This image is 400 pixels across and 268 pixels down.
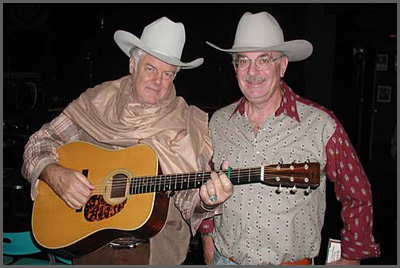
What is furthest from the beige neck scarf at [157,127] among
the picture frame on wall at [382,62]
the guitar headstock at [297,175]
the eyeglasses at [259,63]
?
the picture frame on wall at [382,62]

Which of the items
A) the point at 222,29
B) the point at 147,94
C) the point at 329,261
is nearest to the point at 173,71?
the point at 147,94

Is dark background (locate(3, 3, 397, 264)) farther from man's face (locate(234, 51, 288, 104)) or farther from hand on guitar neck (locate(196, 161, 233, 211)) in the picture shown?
hand on guitar neck (locate(196, 161, 233, 211))

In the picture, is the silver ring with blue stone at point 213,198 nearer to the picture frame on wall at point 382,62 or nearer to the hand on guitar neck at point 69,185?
the hand on guitar neck at point 69,185

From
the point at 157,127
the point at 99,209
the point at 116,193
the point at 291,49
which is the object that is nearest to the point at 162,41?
the point at 157,127

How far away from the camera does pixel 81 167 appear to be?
93.6 inches

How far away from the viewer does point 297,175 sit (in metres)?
1.89

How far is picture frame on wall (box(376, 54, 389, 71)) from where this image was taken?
9320 millimetres

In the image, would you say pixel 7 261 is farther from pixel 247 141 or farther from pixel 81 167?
pixel 247 141

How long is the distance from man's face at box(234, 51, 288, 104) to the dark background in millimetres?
3972

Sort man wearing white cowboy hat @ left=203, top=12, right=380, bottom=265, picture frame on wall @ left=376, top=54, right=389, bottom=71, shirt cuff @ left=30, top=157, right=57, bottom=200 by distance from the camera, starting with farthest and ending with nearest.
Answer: picture frame on wall @ left=376, top=54, right=389, bottom=71
shirt cuff @ left=30, top=157, right=57, bottom=200
man wearing white cowboy hat @ left=203, top=12, right=380, bottom=265

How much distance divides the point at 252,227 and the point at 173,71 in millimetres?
837

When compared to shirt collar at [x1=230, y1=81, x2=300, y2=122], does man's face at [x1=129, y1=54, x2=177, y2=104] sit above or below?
above

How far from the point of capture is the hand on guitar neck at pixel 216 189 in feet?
6.30

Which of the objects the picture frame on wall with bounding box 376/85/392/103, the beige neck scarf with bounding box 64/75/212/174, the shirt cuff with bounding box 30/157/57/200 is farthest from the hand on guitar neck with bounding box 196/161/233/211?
the picture frame on wall with bounding box 376/85/392/103
